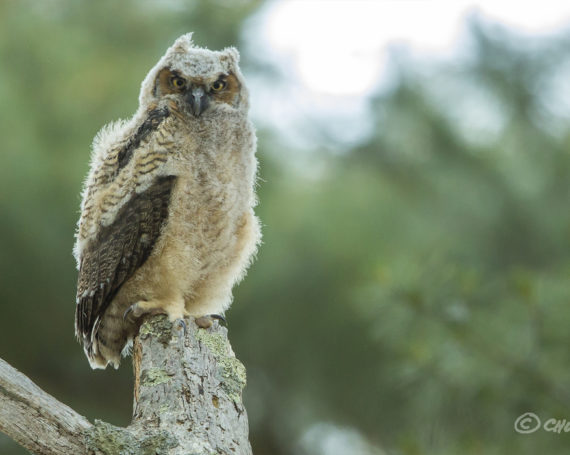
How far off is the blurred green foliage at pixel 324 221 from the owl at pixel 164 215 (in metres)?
0.95

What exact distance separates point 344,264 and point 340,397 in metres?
0.86

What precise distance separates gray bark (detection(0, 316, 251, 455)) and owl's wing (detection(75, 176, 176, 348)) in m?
0.27

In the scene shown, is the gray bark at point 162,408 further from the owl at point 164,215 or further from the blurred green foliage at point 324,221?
the blurred green foliage at point 324,221

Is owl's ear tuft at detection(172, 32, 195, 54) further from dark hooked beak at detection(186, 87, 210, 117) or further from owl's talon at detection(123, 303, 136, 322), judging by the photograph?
owl's talon at detection(123, 303, 136, 322)

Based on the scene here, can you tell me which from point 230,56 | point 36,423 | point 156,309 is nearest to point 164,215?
point 156,309

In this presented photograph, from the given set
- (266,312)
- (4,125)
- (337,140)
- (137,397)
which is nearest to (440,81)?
(337,140)

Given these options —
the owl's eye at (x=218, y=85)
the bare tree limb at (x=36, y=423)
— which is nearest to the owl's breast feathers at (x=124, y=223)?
the owl's eye at (x=218, y=85)

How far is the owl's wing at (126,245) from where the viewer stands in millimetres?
2600

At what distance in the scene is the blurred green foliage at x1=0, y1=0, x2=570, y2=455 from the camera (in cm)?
460

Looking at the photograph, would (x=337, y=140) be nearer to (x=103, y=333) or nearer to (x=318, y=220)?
(x=318, y=220)

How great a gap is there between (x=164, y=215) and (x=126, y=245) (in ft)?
0.53

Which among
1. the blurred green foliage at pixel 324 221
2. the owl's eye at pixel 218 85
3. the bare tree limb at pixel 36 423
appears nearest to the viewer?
the bare tree limb at pixel 36 423

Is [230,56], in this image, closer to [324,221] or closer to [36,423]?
[36,423]

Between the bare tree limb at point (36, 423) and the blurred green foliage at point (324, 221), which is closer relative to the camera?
the bare tree limb at point (36, 423)
